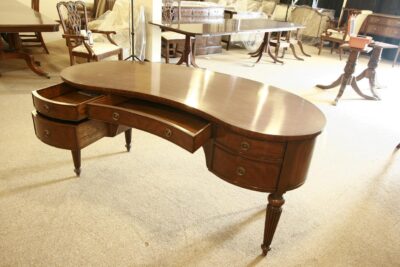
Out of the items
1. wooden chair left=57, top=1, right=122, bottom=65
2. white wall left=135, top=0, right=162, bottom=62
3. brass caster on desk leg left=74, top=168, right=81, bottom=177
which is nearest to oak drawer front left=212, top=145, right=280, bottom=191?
brass caster on desk leg left=74, top=168, right=81, bottom=177

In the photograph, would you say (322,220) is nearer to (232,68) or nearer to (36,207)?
(36,207)

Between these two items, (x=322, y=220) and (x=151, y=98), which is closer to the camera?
(x=151, y=98)

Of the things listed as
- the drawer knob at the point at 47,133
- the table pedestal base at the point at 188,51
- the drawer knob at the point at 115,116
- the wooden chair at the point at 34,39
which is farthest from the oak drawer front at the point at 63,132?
the wooden chair at the point at 34,39

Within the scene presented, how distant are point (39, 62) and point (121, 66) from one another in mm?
2688

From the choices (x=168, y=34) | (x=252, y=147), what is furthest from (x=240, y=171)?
(x=168, y=34)

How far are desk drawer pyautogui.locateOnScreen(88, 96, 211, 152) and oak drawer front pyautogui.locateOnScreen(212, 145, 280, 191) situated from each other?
0.41 ft

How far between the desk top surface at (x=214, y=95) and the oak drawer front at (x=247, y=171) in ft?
0.45

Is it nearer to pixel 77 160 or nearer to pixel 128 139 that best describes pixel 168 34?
pixel 128 139

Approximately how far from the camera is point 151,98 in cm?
144

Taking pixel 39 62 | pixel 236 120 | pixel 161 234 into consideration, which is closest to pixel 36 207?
pixel 161 234

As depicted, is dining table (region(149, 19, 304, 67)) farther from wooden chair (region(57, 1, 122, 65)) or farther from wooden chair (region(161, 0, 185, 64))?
wooden chair (region(57, 1, 122, 65))

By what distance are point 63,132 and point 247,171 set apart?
936mm

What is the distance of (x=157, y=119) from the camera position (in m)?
1.32

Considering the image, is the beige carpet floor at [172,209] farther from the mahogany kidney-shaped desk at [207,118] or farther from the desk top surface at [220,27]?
the desk top surface at [220,27]
